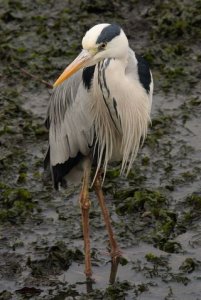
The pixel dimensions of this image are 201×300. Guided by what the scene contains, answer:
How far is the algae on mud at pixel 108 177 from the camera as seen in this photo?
6.11 m

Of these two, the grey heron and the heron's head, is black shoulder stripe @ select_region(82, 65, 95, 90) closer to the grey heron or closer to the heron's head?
the grey heron

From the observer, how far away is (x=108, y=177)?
724 cm

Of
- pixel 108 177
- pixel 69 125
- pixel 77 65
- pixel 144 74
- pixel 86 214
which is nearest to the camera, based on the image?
pixel 77 65

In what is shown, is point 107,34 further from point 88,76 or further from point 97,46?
point 88,76

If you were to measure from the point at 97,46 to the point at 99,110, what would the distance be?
2.00 feet

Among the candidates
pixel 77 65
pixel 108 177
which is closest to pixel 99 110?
pixel 77 65

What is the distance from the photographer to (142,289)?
5926mm

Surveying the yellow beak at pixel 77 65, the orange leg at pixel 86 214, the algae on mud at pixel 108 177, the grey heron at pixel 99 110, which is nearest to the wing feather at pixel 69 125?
the grey heron at pixel 99 110

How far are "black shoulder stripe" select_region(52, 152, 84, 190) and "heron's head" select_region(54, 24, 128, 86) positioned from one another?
35.2 inches

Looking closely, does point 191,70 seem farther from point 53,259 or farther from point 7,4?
point 53,259

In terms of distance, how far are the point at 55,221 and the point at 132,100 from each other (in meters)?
1.40

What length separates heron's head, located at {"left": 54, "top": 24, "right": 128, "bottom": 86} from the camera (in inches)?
215

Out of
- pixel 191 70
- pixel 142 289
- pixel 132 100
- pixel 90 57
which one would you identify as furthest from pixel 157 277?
pixel 191 70

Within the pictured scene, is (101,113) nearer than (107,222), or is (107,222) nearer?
(101,113)
